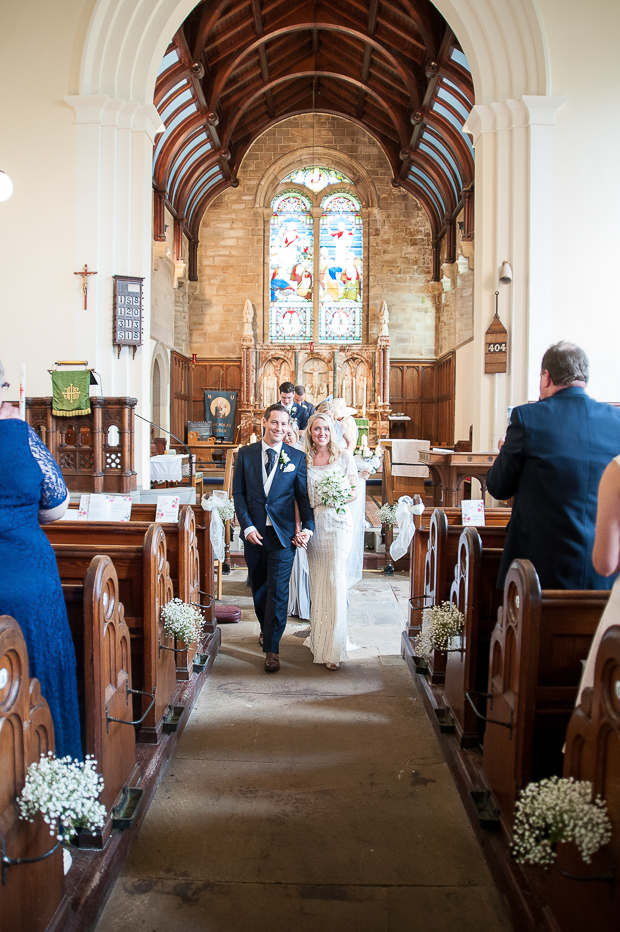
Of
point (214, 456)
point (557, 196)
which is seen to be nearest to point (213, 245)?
point (214, 456)

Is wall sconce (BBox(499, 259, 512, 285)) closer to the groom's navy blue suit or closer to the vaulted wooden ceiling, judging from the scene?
the vaulted wooden ceiling

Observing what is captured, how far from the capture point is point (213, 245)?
1496cm

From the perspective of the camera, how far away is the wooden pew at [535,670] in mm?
1943

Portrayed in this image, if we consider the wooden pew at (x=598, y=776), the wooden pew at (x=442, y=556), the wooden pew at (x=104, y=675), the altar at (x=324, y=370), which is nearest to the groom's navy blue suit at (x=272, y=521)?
the wooden pew at (x=442, y=556)

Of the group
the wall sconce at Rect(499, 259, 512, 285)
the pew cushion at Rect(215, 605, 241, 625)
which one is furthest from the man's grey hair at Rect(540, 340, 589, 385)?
the wall sconce at Rect(499, 259, 512, 285)

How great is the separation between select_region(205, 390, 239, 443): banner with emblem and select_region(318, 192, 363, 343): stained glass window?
255cm

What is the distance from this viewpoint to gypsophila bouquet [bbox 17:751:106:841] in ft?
4.80

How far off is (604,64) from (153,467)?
7.26 metres

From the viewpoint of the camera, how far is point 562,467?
220 cm

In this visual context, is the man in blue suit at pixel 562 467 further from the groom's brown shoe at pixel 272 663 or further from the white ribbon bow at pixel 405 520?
the white ribbon bow at pixel 405 520

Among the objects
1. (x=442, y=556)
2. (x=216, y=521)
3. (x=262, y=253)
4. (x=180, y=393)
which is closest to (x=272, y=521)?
(x=442, y=556)

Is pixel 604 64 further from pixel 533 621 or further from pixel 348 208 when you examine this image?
pixel 348 208

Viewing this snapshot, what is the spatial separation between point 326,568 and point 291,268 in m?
12.4

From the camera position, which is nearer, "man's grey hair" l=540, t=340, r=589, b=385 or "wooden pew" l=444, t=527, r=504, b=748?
"man's grey hair" l=540, t=340, r=589, b=385
